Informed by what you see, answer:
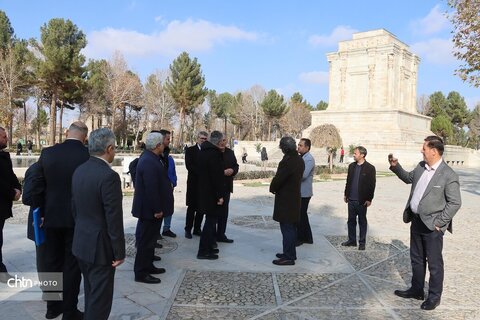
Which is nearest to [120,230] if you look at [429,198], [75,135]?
[75,135]

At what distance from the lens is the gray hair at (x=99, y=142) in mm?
3156

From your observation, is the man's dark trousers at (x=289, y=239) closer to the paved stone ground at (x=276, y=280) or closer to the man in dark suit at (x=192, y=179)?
the paved stone ground at (x=276, y=280)

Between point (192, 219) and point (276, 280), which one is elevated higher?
point (192, 219)

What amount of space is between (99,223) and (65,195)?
90cm

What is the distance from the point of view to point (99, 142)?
3.16m

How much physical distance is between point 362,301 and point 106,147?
323 cm

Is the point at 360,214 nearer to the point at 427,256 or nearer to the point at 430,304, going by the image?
the point at 427,256

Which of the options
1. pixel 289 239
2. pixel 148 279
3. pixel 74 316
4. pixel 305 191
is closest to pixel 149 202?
pixel 148 279

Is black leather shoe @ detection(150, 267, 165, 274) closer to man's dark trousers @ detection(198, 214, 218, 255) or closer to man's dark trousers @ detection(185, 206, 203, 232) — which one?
man's dark trousers @ detection(198, 214, 218, 255)

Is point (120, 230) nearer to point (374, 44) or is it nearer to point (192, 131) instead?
point (374, 44)

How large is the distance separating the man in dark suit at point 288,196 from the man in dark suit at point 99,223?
2875 mm

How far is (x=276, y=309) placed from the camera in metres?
4.07

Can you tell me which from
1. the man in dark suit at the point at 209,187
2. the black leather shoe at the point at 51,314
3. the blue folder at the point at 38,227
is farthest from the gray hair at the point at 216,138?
the black leather shoe at the point at 51,314

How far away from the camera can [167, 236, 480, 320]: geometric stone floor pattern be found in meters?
4.00
